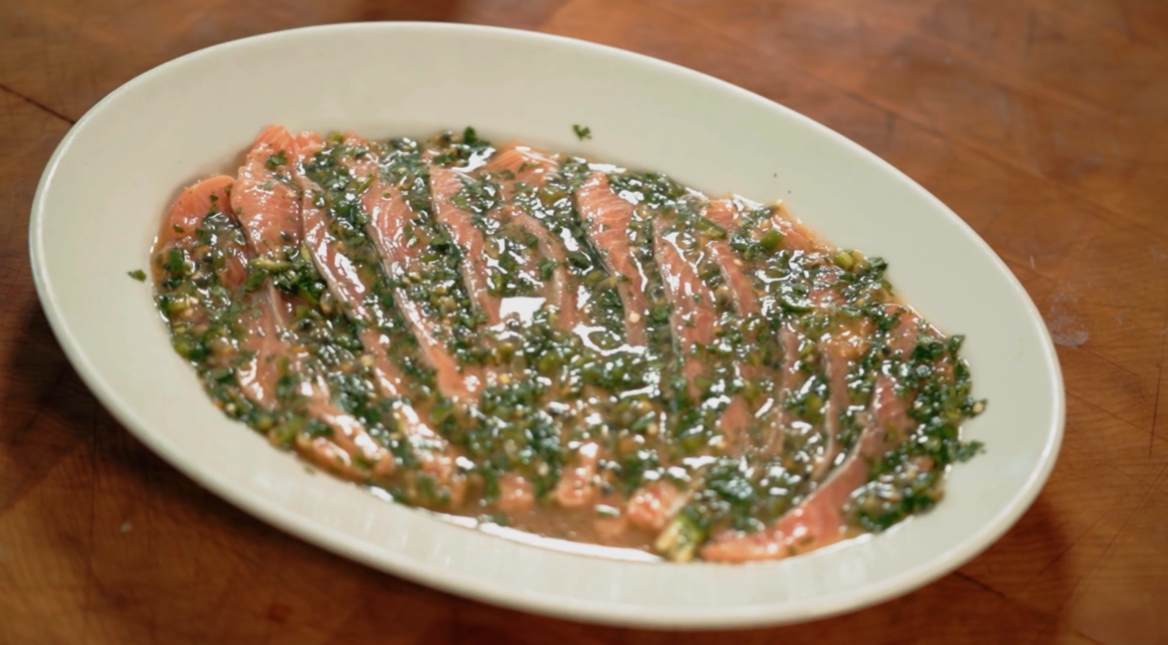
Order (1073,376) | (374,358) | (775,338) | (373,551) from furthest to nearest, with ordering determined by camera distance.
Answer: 1. (1073,376)
2. (775,338)
3. (374,358)
4. (373,551)

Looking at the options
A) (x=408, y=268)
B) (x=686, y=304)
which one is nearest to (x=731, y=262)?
(x=686, y=304)

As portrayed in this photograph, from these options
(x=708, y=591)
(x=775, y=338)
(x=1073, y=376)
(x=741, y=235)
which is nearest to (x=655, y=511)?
(x=708, y=591)

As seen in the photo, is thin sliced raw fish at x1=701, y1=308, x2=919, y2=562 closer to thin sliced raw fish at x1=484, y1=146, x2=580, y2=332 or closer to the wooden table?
the wooden table

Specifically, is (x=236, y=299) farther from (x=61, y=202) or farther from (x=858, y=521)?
(x=858, y=521)

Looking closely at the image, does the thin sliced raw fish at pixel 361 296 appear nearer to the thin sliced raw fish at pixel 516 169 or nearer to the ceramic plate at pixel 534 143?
the ceramic plate at pixel 534 143

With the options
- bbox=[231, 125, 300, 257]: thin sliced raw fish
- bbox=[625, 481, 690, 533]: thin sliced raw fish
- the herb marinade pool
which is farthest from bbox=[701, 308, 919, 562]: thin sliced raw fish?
bbox=[231, 125, 300, 257]: thin sliced raw fish

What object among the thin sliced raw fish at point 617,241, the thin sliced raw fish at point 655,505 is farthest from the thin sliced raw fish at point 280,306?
the thin sliced raw fish at point 617,241

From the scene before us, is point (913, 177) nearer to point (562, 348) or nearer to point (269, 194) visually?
point (562, 348)
